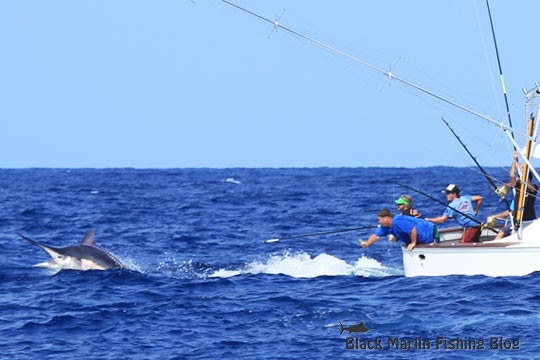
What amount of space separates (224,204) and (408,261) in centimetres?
2659

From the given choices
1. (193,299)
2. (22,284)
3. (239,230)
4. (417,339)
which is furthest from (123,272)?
(239,230)

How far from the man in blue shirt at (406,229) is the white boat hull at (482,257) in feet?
0.56

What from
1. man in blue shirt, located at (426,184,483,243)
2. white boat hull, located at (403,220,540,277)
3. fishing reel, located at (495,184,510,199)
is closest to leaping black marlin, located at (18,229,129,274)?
white boat hull, located at (403,220,540,277)

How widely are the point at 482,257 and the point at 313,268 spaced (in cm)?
387

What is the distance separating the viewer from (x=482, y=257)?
16.3 metres

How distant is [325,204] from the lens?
4128cm

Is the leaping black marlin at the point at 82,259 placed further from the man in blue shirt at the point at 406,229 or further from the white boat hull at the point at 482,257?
the white boat hull at the point at 482,257

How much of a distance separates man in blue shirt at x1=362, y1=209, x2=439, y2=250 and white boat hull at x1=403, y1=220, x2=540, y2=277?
0.56 feet

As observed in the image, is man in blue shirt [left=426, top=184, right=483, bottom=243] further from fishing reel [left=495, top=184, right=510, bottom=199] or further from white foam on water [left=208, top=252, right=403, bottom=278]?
white foam on water [left=208, top=252, right=403, bottom=278]

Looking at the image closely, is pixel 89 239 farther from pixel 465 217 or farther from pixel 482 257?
pixel 482 257

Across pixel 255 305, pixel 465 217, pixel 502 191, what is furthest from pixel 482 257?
pixel 255 305

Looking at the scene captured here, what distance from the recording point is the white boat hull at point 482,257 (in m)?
16.1

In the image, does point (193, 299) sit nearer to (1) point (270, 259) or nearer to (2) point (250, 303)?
(2) point (250, 303)

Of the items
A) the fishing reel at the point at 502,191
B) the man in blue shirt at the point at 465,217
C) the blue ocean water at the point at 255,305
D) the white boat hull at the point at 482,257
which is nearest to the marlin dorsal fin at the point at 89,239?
the blue ocean water at the point at 255,305
